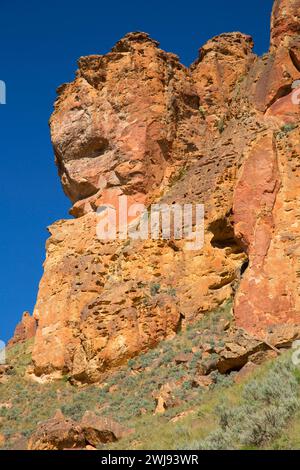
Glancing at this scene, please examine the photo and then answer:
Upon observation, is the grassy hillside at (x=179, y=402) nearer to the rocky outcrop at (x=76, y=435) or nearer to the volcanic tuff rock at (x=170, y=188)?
the rocky outcrop at (x=76, y=435)

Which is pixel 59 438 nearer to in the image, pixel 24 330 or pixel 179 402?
pixel 179 402

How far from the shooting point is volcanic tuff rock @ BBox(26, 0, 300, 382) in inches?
814

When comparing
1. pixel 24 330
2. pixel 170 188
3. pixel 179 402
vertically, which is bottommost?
pixel 24 330

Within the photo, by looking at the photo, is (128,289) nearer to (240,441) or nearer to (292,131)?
(292,131)

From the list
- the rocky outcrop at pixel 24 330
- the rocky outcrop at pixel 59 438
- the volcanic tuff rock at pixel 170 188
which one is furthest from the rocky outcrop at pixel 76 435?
the rocky outcrop at pixel 24 330

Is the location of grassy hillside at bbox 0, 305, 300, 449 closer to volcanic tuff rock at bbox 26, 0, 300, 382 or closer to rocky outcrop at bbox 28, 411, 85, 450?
volcanic tuff rock at bbox 26, 0, 300, 382

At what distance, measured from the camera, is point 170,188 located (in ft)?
99.9

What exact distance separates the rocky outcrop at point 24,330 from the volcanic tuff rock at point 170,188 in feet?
38.8

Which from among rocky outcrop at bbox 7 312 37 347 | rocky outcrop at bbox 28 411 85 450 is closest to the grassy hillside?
rocky outcrop at bbox 28 411 85 450

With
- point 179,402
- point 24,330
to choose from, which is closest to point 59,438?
point 179,402

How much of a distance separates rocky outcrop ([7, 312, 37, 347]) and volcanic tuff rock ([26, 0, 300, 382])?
11818 mm

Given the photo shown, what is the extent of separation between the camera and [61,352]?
27469mm

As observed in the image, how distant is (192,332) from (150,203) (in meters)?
9.24

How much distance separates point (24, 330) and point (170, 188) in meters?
18.4
